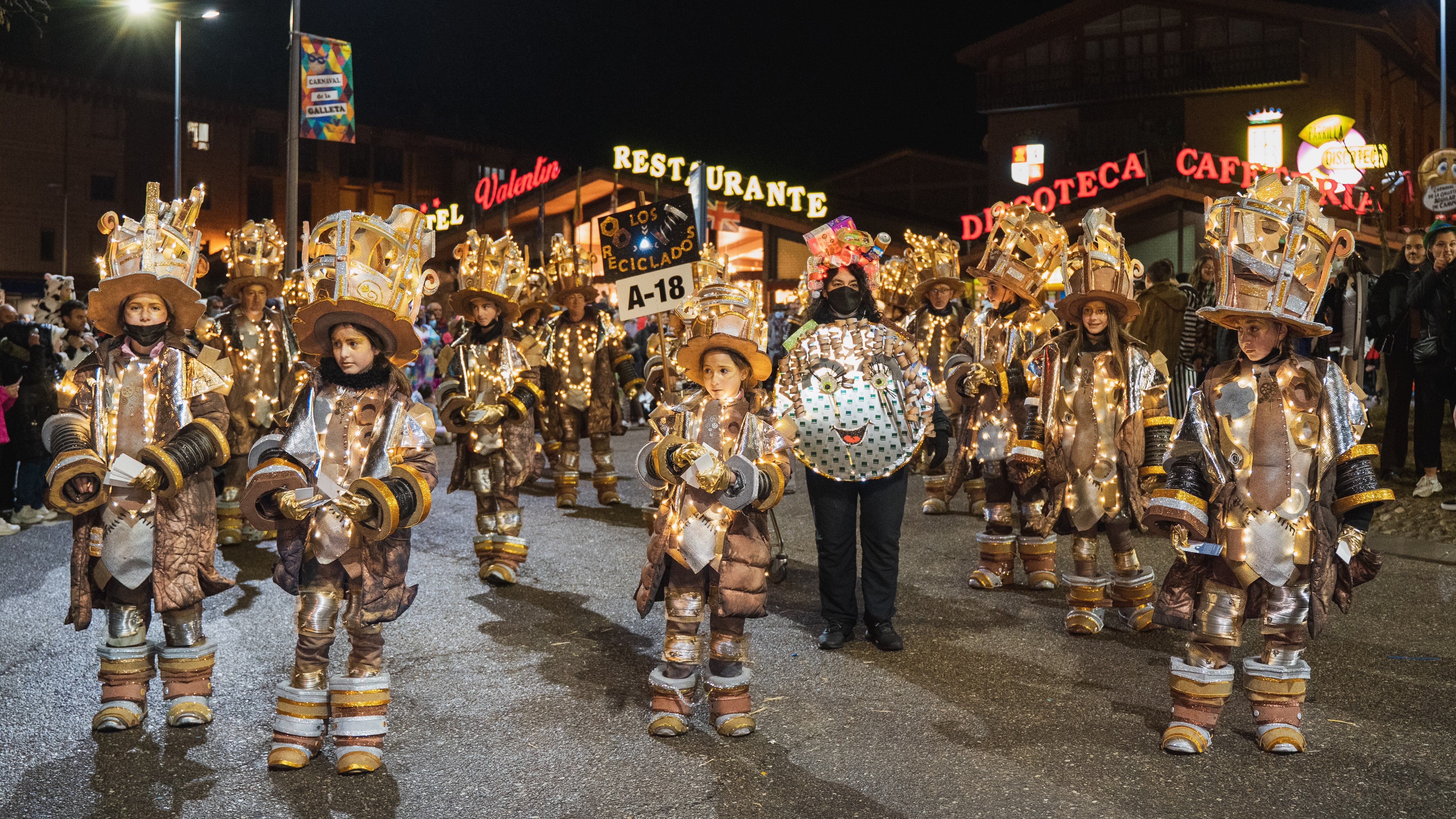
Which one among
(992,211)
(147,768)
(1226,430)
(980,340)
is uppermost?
(992,211)

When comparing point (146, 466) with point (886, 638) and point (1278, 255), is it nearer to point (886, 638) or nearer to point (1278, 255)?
point (886, 638)

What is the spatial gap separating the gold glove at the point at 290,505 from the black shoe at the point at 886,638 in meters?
3.33

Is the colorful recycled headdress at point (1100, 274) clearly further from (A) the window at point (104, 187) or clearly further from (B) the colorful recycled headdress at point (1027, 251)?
(A) the window at point (104, 187)

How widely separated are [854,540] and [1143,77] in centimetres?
2629

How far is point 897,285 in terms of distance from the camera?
43.9 feet

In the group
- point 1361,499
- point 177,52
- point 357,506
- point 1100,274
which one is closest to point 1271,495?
point 1361,499

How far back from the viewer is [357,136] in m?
47.2

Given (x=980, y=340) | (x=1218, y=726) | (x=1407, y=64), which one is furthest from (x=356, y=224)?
(x=1407, y=64)

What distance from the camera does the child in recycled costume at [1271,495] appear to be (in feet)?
15.6

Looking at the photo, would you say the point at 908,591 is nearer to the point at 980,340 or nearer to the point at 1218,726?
the point at 980,340

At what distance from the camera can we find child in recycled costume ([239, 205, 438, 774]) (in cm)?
466

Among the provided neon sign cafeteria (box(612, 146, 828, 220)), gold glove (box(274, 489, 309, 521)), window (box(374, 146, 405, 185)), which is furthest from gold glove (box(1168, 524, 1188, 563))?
window (box(374, 146, 405, 185))

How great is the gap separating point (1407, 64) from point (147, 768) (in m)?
34.6

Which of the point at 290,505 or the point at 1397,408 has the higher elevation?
the point at 1397,408
